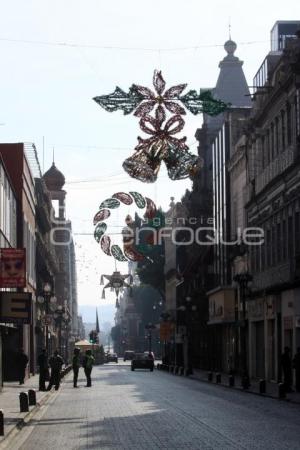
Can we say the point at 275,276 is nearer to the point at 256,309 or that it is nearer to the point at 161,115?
the point at 256,309

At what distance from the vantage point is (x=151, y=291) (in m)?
164

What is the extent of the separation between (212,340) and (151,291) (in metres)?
89.3

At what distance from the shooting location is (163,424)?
75.4ft

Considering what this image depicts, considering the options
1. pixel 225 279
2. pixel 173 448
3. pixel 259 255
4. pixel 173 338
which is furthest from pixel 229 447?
pixel 173 338

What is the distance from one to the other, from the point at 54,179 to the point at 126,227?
9087 centimetres

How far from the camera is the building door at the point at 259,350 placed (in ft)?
178

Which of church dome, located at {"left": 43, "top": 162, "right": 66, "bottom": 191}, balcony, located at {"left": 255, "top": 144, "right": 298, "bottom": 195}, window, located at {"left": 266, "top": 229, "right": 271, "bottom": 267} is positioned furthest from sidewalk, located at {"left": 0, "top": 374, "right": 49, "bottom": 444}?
church dome, located at {"left": 43, "top": 162, "right": 66, "bottom": 191}

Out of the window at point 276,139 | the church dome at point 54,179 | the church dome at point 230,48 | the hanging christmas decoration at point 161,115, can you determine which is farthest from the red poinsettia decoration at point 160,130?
the church dome at point 54,179

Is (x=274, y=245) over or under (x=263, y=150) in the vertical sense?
under

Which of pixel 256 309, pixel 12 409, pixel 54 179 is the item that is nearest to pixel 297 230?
pixel 256 309

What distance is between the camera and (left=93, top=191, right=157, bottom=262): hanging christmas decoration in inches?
1382

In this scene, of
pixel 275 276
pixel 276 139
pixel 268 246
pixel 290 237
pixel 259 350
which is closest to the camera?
pixel 290 237

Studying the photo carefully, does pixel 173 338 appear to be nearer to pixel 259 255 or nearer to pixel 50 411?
pixel 259 255

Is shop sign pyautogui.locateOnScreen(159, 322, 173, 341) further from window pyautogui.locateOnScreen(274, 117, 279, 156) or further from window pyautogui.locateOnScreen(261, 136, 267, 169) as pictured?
window pyautogui.locateOnScreen(274, 117, 279, 156)
